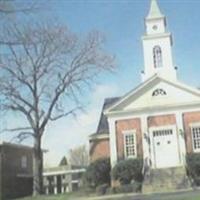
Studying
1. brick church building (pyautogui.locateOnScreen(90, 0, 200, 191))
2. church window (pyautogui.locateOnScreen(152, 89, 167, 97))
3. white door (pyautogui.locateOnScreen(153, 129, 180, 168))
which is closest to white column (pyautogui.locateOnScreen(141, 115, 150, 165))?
brick church building (pyautogui.locateOnScreen(90, 0, 200, 191))

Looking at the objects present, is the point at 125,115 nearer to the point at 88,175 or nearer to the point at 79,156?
the point at 88,175

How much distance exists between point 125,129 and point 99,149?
352 centimetres

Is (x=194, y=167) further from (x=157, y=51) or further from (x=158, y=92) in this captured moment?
(x=157, y=51)

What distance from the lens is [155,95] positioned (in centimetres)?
3350

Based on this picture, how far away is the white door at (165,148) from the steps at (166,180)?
0.53 metres

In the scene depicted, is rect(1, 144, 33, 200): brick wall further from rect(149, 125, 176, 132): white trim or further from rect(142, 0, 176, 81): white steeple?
rect(149, 125, 176, 132): white trim

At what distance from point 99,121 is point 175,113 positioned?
755 cm

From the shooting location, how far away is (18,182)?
142ft

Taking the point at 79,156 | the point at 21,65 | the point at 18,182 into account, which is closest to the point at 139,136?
the point at 21,65

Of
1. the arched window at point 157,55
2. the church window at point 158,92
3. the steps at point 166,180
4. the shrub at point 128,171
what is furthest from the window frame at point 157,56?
the steps at point 166,180

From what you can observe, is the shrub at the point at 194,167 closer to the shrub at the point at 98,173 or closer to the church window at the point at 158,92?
the church window at the point at 158,92

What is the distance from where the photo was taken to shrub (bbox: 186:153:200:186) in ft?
99.9

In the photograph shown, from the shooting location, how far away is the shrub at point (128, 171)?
31.2 m

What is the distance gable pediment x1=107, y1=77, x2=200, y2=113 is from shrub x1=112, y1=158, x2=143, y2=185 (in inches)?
151
